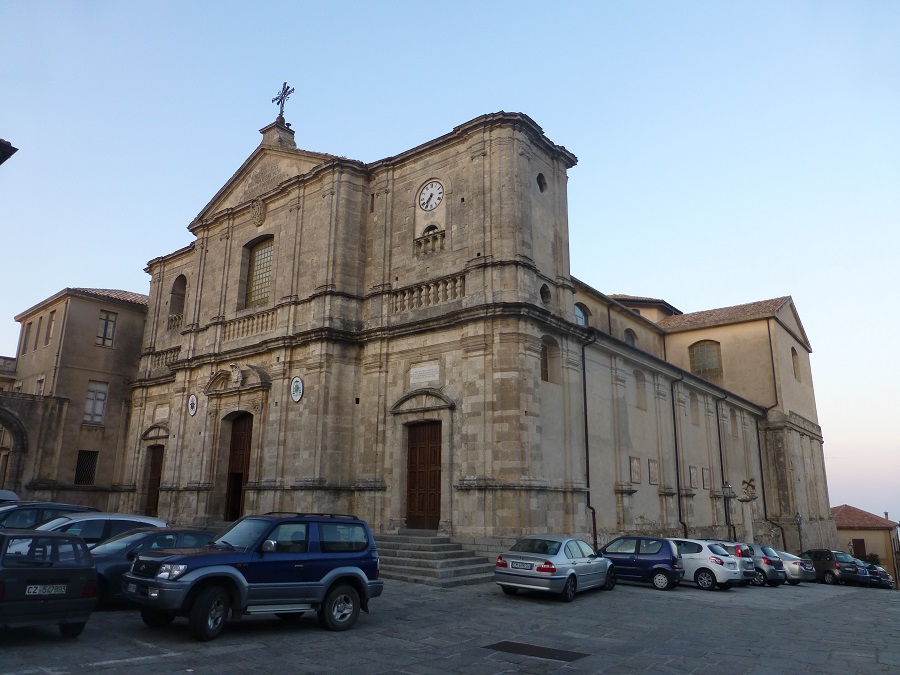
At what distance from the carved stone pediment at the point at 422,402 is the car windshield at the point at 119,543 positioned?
9.25 metres

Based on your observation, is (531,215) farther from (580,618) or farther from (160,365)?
(160,365)

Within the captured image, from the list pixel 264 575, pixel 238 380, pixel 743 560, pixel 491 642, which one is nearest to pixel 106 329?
pixel 238 380

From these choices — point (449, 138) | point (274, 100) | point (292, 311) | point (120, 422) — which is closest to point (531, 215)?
point (449, 138)

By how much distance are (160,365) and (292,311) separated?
34.3ft

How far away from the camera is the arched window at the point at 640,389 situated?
2497 centimetres

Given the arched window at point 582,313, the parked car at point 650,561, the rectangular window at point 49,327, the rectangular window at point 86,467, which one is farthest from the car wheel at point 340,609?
the rectangular window at point 49,327

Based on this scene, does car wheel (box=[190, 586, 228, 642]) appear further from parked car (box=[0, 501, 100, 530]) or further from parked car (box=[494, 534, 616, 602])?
parked car (box=[0, 501, 100, 530])

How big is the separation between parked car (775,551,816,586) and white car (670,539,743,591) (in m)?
5.22

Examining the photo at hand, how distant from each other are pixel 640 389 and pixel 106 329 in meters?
24.1

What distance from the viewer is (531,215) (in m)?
19.7

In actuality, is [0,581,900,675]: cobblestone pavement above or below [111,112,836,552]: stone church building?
below

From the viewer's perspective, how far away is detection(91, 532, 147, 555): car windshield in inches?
426

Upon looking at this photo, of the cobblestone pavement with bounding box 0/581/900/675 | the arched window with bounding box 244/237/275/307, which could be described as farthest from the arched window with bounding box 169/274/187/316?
the cobblestone pavement with bounding box 0/581/900/675

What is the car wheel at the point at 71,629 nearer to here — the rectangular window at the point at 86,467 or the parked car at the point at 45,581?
the parked car at the point at 45,581
